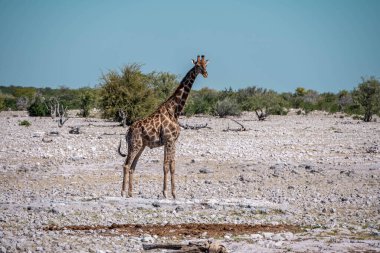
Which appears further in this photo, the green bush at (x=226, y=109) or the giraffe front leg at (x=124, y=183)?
the green bush at (x=226, y=109)

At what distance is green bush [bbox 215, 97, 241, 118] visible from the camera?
4747cm

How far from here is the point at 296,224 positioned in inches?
484

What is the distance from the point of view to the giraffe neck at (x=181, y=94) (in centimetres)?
1590

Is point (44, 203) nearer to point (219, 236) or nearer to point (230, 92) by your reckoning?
point (219, 236)

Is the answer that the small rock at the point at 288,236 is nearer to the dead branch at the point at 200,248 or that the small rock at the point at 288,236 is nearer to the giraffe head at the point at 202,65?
the dead branch at the point at 200,248

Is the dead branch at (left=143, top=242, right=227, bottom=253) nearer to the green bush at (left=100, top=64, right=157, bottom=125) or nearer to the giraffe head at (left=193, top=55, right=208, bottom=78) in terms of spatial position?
the giraffe head at (left=193, top=55, right=208, bottom=78)

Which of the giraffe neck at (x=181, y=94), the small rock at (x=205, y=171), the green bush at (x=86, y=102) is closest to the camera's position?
the giraffe neck at (x=181, y=94)

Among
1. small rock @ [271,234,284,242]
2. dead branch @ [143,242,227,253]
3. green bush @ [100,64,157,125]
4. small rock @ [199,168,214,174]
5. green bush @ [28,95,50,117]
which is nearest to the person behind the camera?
dead branch @ [143,242,227,253]

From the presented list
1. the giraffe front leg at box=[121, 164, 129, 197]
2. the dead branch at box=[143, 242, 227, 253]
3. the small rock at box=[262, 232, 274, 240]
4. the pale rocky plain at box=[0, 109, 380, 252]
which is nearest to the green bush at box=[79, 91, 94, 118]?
the pale rocky plain at box=[0, 109, 380, 252]

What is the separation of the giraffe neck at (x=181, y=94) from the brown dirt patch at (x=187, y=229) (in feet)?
14.4

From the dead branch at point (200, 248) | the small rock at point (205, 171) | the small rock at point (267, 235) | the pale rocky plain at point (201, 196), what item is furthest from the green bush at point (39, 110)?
the dead branch at point (200, 248)

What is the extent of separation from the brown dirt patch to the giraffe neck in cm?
439

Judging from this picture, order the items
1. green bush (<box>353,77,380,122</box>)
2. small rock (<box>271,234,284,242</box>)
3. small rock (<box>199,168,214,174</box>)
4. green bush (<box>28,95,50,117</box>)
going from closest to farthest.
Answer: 1. small rock (<box>271,234,284,242</box>)
2. small rock (<box>199,168,214,174</box>)
3. green bush (<box>353,77,380,122</box>)
4. green bush (<box>28,95,50,117</box>)

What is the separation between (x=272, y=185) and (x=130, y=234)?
23.0 feet
